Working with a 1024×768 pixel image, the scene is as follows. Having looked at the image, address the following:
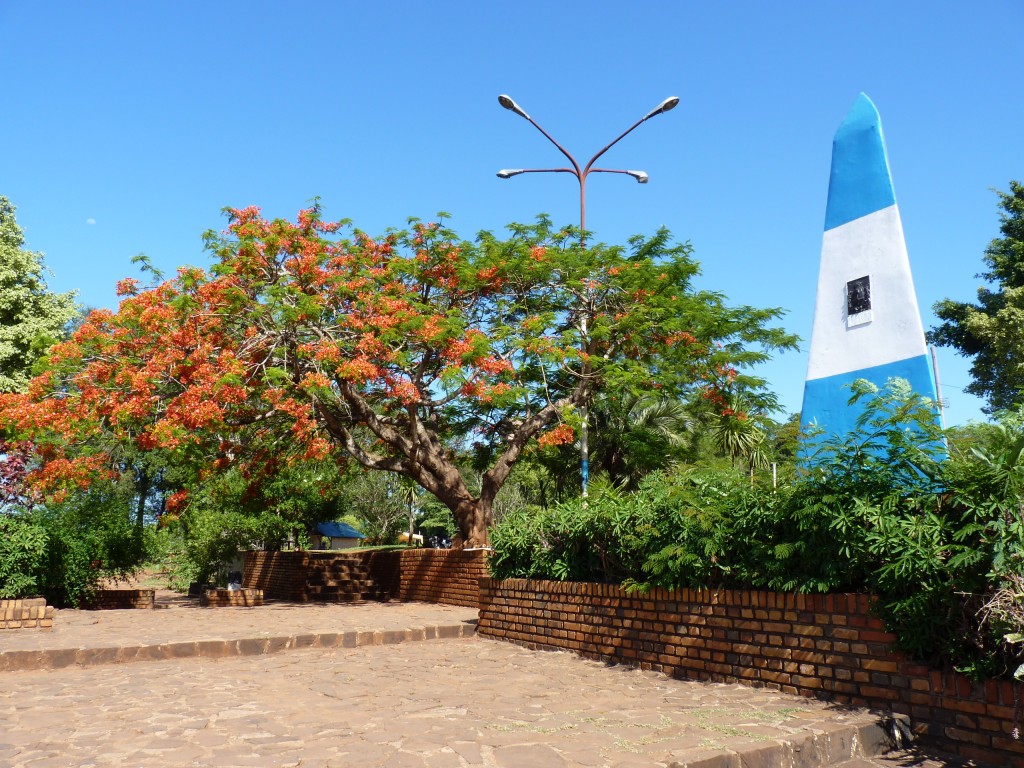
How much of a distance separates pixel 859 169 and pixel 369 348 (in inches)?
311

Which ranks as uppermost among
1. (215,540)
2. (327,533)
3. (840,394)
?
(840,394)

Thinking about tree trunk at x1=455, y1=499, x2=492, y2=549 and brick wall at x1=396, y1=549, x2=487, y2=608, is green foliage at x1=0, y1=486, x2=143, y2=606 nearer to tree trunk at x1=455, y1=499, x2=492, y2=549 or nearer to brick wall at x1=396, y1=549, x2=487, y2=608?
brick wall at x1=396, y1=549, x2=487, y2=608

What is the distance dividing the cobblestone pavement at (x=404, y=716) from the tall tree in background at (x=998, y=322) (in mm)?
22114

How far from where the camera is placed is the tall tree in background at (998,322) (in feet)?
79.6

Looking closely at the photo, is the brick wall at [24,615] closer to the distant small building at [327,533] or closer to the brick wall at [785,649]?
the brick wall at [785,649]

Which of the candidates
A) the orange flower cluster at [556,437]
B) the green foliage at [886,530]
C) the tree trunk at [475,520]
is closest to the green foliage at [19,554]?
the tree trunk at [475,520]

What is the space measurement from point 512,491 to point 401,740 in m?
41.9

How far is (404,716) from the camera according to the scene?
538cm

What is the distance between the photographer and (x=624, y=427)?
21.0 m

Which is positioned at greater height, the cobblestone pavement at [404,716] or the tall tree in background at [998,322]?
the tall tree in background at [998,322]

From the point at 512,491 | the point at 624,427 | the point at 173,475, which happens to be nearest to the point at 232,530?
the point at 173,475

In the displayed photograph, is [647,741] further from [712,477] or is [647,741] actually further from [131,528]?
[131,528]

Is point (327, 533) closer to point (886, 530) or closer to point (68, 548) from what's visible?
point (68, 548)

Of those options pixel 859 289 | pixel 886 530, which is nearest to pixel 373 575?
pixel 859 289
